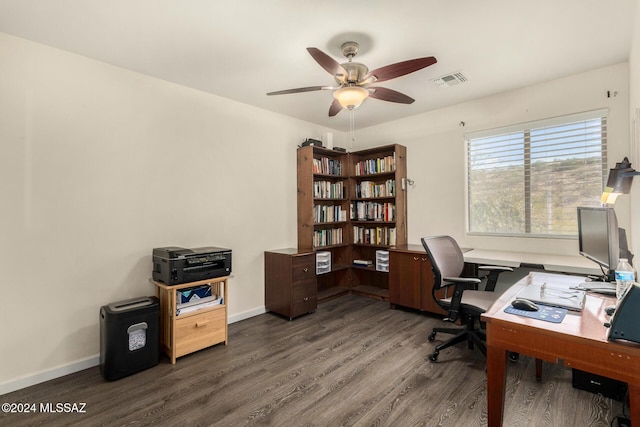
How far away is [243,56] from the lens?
252 centimetres

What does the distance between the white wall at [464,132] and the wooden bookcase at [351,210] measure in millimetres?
264

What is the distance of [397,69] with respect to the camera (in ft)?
6.93

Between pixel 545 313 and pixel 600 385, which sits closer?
pixel 545 313

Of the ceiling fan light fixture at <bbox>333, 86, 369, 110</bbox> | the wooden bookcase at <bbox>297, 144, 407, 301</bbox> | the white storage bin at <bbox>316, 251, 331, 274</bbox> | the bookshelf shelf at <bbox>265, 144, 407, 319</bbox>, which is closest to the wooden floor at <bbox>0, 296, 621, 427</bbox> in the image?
the bookshelf shelf at <bbox>265, 144, 407, 319</bbox>

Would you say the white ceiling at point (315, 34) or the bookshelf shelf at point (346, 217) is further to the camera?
the bookshelf shelf at point (346, 217)

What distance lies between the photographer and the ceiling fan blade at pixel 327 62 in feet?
6.22

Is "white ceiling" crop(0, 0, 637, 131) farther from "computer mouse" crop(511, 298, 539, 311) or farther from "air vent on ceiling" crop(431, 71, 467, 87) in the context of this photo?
"computer mouse" crop(511, 298, 539, 311)

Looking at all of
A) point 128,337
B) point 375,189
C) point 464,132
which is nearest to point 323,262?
point 375,189

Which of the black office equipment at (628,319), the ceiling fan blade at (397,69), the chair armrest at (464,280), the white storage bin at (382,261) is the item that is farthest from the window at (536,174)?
the black office equipment at (628,319)

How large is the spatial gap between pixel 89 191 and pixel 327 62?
225 cm

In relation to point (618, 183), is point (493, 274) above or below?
below

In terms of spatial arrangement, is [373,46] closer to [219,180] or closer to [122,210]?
[219,180]

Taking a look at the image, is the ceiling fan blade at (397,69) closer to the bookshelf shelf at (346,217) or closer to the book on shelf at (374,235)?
the bookshelf shelf at (346,217)

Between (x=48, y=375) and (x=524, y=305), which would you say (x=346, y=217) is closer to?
(x=524, y=305)
